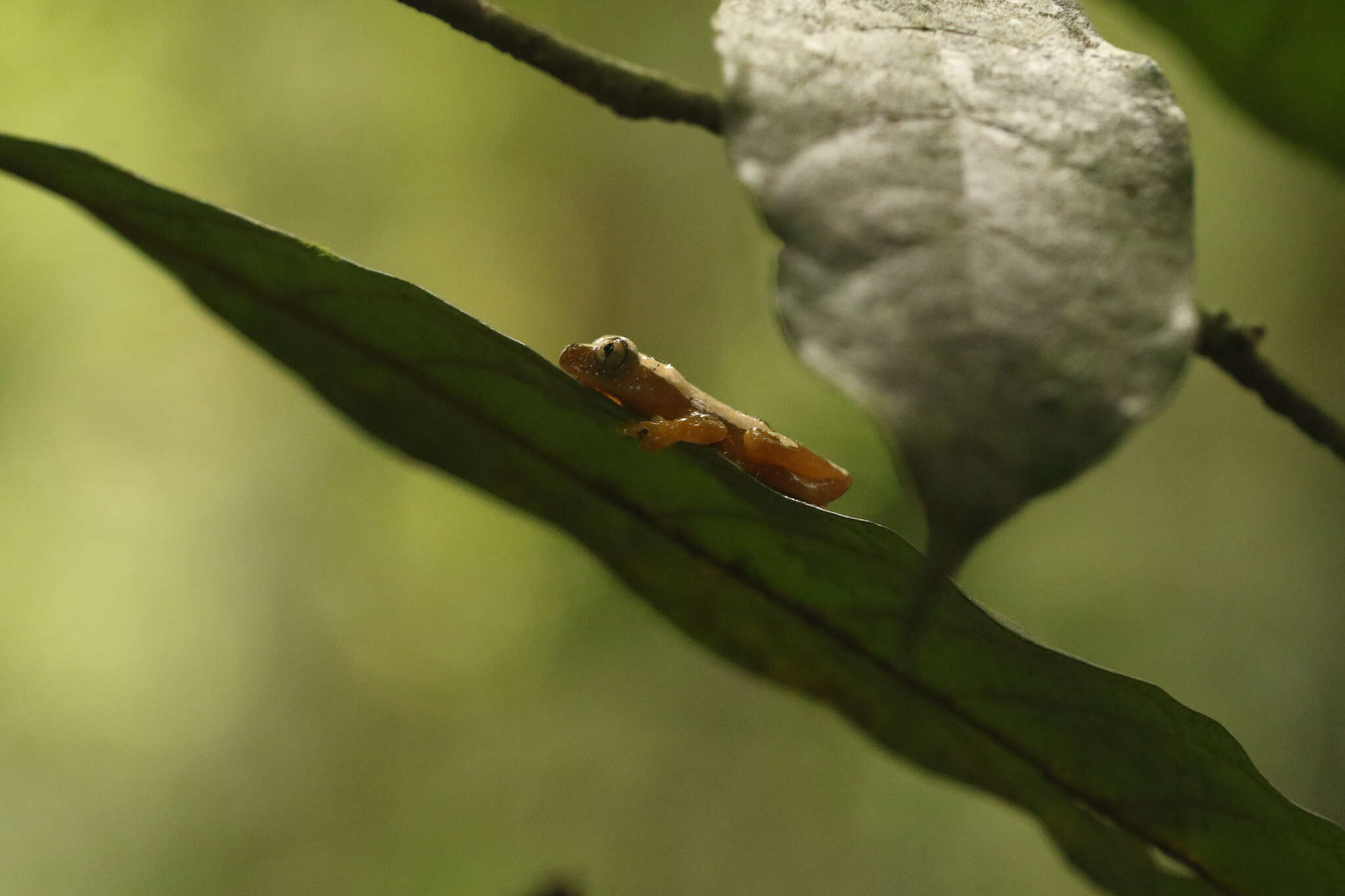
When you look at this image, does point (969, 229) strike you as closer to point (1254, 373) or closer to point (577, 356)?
point (1254, 373)

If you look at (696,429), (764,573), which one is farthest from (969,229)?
(696,429)

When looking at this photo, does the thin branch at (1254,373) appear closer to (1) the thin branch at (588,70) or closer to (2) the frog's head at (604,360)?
(1) the thin branch at (588,70)

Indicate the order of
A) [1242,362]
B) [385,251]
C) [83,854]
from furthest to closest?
1. [385,251]
2. [83,854]
3. [1242,362]

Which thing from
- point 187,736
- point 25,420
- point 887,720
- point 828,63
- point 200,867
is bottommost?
point 200,867

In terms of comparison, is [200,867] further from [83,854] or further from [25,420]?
[25,420]

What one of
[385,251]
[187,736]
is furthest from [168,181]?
[187,736]

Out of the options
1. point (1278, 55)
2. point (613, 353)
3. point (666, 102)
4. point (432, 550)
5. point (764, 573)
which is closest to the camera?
point (764, 573)
